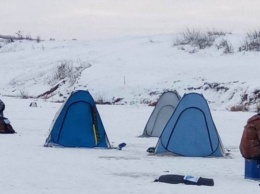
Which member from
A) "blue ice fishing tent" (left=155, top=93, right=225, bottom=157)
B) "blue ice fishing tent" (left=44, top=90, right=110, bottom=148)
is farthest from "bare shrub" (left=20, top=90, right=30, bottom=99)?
"blue ice fishing tent" (left=155, top=93, right=225, bottom=157)

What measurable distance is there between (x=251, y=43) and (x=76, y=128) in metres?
39.5

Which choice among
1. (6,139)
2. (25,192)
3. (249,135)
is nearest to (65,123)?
(6,139)

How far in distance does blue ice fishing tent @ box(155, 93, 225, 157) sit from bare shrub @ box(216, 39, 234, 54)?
39.6 meters

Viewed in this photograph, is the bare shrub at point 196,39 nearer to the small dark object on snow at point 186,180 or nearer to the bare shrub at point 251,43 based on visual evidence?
the bare shrub at point 251,43

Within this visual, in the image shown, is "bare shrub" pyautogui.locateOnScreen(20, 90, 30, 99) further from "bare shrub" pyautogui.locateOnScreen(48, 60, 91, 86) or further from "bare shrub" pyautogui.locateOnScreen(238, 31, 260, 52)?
"bare shrub" pyautogui.locateOnScreen(238, 31, 260, 52)

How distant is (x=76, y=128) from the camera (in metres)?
18.8

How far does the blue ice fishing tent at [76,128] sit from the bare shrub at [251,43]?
3723 cm

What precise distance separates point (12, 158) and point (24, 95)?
42.3 meters

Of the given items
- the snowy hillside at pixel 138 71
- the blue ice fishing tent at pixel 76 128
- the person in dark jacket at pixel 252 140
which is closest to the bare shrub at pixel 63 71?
the snowy hillside at pixel 138 71

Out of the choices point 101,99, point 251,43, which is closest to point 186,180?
point 101,99

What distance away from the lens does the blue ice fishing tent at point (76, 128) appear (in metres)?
18.7

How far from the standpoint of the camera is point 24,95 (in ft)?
189

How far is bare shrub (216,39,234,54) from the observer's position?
57.0m

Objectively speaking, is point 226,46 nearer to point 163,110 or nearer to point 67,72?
point 67,72
